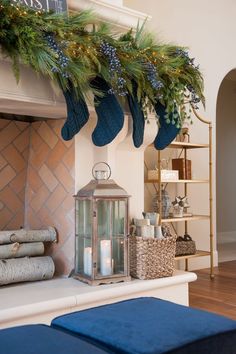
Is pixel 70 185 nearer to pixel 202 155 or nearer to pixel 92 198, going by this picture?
A: pixel 92 198

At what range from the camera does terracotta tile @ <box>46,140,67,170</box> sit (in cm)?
249

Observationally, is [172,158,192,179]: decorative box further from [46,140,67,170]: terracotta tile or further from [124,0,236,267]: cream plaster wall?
[46,140,67,170]: terracotta tile

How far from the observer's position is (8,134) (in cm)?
256

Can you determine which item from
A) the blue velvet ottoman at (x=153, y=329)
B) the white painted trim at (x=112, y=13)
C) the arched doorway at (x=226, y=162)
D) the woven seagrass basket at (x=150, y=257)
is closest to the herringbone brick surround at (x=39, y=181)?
the woven seagrass basket at (x=150, y=257)

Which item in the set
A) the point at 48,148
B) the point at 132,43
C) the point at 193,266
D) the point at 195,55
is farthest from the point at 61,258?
the point at 195,55

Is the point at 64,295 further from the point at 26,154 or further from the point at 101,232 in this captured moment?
the point at 26,154

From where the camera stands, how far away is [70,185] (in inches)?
95.9

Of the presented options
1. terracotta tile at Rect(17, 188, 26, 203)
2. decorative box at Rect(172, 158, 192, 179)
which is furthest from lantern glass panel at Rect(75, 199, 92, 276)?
decorative box at Rect(172, 158, 192, 179)

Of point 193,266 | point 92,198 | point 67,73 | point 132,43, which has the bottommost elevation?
point 193,266

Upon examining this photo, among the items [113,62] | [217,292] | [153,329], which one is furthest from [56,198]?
[217,292]

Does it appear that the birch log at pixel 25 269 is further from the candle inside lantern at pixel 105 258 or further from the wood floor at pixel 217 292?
the wood floor at pixel 217 292

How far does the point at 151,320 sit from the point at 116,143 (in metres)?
1.33

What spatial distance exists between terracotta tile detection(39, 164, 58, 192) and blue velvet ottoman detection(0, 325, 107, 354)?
1289 millimetres

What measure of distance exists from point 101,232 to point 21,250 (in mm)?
441
